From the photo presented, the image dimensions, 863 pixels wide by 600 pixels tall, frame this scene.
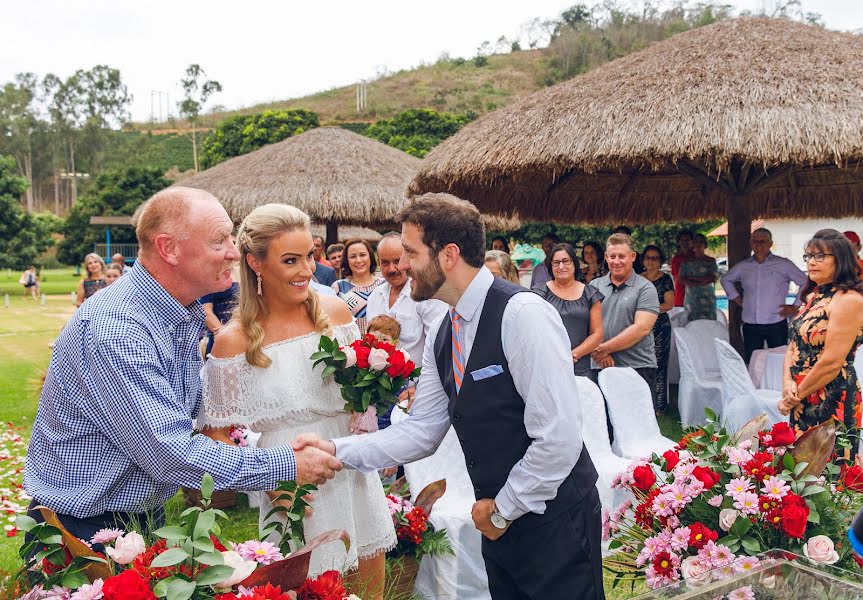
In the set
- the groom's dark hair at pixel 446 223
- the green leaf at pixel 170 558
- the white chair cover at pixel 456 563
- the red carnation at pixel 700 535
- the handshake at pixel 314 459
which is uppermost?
the groom's dark hair at pixel 446 223

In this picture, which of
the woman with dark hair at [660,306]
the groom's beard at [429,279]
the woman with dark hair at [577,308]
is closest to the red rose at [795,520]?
the groom's beard at [429,279]

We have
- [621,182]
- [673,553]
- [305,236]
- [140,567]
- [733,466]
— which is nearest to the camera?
[140,567]

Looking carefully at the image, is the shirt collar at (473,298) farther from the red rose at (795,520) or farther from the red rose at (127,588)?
the red rose at (127,588)

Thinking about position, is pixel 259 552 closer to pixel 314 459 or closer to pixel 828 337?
pixel 314 459

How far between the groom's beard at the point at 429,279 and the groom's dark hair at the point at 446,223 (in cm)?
5

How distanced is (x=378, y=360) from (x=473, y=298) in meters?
0.46

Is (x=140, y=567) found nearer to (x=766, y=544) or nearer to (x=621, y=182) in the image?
(x=766, y=544)

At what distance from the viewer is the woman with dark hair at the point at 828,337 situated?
170 inches

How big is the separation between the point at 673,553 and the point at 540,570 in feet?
1.35

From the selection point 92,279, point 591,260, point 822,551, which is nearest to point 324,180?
point 92,279

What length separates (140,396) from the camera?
1986 millimetres

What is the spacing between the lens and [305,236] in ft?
8.79

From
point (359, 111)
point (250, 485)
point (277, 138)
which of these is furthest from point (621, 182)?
point (359, 111)

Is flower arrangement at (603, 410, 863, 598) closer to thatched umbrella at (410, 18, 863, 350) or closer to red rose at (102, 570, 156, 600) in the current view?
red rose at (102, 570, 156, 600)
